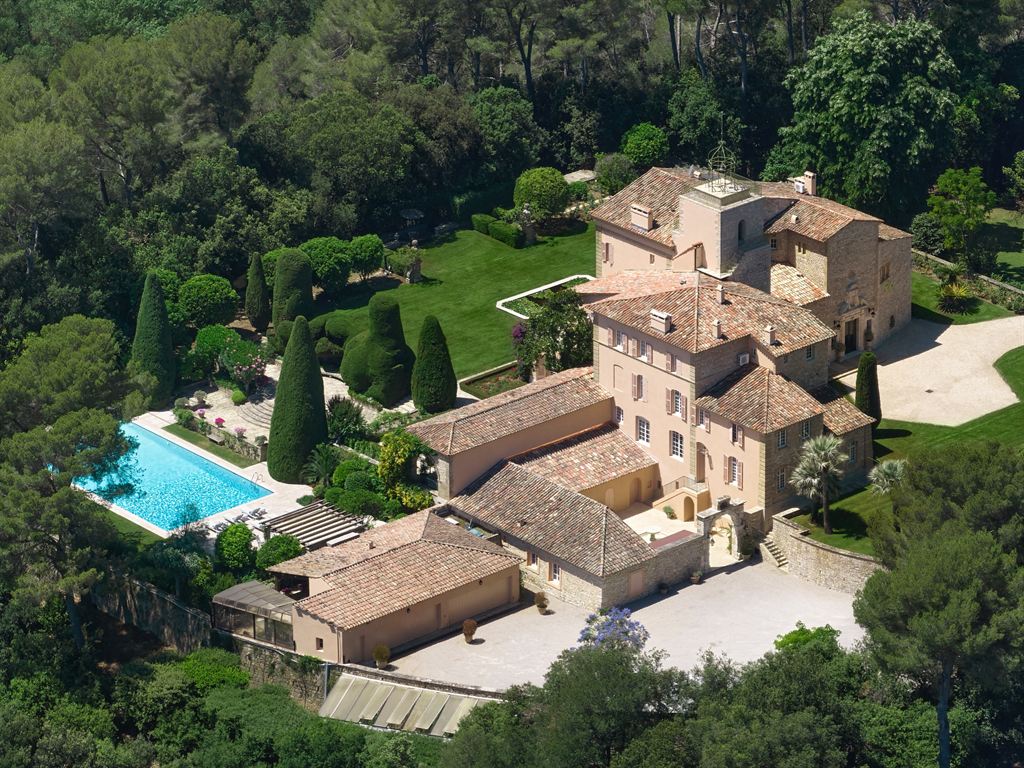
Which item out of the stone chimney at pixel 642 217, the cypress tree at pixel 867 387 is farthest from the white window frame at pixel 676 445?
the stone chimney at pixel 642 217

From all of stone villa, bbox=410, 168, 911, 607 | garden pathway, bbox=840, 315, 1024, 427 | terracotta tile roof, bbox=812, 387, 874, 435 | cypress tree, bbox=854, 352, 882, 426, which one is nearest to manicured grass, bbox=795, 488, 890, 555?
stone villa, bbox=410, 168, 911, 607

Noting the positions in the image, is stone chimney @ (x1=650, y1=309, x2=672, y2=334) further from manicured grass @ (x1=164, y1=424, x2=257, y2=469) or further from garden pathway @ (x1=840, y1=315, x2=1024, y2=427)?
manicured grass @ (x1=164, y1=424, x2=257, y2=469)

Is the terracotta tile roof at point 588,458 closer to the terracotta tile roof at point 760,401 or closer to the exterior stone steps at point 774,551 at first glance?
the terracotta tile roof at point 760,401

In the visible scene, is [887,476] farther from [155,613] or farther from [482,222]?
[482,222]

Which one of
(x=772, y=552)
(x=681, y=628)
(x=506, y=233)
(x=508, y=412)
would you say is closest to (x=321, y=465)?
(x=508, y=412)

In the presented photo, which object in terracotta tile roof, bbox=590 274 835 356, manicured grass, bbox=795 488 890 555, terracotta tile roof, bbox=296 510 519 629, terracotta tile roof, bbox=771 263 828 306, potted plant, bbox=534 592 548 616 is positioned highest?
terracotta tile roof, bbox=590 274 835 356

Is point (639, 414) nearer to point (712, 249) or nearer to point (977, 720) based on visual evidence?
point (712, 249)
